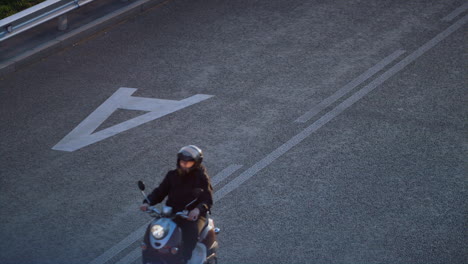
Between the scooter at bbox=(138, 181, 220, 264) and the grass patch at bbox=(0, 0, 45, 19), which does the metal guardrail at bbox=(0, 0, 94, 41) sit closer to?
the grass patch at bbox=(0, 0, 45, 19)

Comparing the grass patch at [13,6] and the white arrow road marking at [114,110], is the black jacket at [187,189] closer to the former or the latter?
the white arrow road marking at [114,110]

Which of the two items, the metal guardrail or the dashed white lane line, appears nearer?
the dashed white lane line

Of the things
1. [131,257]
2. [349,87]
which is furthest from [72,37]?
[131,257]

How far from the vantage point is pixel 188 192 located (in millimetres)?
7836

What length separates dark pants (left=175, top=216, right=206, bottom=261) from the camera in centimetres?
764

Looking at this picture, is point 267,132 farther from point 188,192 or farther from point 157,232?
point 157,232

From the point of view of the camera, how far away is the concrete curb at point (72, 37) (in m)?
14.0

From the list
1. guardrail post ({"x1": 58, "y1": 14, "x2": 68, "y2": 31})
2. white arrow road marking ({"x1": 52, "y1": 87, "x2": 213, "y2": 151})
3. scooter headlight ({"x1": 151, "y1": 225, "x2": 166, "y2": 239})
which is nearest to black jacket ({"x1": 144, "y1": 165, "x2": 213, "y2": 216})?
scooter headlight ({"x1": 151, "y1": 225, "x2": 166, "y2": 239})

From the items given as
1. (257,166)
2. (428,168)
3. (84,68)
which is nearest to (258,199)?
(257,166)

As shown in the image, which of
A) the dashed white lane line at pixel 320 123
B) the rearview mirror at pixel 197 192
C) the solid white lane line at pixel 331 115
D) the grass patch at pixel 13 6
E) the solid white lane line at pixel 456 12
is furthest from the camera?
the grass patch at pixel 13 6

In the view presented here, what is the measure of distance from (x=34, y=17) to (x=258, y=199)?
6.74m

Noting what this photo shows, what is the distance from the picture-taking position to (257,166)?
10.7 metres

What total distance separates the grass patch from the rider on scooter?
923 cm

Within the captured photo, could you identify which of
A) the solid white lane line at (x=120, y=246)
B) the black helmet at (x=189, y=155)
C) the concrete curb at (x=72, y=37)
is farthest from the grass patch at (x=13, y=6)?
the black helmet at (x=189, y=155)
